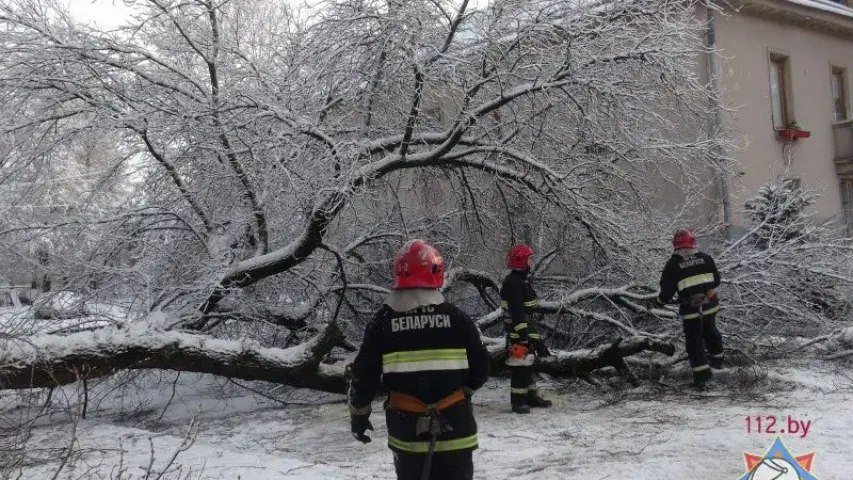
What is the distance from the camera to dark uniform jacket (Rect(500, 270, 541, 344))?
21.9 ft

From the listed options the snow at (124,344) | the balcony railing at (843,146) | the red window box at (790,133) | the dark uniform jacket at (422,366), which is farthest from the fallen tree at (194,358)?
the balcony railing at (843,146)

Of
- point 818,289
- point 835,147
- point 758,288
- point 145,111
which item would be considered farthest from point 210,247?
point 835,147

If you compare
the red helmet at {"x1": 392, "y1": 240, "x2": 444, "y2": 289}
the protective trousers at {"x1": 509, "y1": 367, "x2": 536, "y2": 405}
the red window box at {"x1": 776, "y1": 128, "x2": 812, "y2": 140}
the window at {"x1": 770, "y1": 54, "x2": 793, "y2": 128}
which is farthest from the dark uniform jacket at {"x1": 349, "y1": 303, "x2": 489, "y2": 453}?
the window at {"x1": 770, "y1": 54, "x2": 793, "y2": 128}

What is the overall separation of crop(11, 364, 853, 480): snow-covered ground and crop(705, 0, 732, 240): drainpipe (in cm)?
248

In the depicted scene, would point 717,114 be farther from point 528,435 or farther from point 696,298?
point 528,435

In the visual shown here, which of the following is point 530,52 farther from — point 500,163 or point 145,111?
point 145,111

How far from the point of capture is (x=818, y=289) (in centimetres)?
884

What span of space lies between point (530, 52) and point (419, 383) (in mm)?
4611

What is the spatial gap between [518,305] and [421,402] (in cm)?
324

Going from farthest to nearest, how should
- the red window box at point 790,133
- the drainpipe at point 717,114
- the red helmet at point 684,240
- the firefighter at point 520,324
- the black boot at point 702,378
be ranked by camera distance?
the red window box at point 790,133, the drainpipe at point 717,114, the red helmet at point 684,240, the black boot at point 702,378, the firefighter at point 520,324

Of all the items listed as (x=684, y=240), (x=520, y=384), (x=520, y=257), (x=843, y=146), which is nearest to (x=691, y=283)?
(x=684, y=240)

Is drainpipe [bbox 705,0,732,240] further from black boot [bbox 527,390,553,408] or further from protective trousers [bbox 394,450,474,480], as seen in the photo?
protective trousers [bbox 394,450,474,480]

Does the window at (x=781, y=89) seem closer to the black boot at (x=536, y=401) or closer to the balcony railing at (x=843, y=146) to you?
the balcony railing at (x=843, y=146)

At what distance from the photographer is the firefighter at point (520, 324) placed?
6656 mm
